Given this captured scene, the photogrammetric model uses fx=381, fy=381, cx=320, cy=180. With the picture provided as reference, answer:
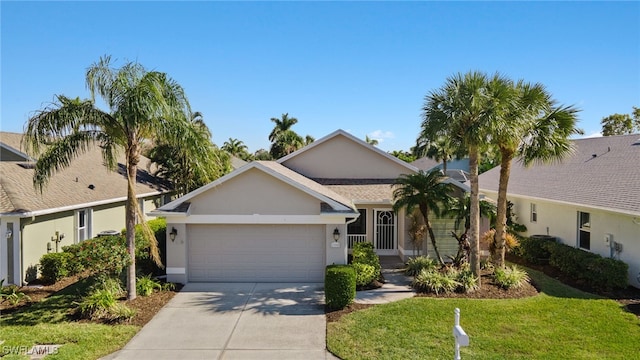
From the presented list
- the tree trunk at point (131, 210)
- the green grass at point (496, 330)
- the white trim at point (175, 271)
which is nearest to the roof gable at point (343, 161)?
the white trim at point (175, 271)

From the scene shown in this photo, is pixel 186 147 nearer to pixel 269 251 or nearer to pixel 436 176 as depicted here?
pixel 269 251

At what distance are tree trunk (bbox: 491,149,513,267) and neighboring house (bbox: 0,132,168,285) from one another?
15.3 m

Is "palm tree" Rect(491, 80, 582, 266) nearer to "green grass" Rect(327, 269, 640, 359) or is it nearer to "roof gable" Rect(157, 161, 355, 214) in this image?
"green grass" Rect(327, 269, 640, 359)

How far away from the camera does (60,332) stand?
8984 millimetres

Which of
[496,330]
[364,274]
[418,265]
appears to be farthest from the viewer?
[418,265]

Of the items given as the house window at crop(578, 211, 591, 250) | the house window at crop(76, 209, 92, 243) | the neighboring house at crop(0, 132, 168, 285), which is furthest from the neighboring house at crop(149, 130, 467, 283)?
the house window at crop(578, 211, 591, 250)

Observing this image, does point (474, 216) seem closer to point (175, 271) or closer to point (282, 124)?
point (175, 271)

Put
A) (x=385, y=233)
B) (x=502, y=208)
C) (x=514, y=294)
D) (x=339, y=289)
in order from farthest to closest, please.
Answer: (x=385, y=233) → (x=502, y=208) → (x=514, y=294) → (x=339, y=289)

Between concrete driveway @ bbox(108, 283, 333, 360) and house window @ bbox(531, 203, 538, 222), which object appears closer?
concrete driveway @ bbox(108, 283, 333, 360)

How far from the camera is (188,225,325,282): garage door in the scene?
530 inches

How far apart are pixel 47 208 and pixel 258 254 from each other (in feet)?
24.8

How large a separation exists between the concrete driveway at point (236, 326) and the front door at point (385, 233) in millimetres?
5875

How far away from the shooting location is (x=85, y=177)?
61.0 feet

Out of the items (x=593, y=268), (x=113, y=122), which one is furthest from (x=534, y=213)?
(x=113, y=122)
